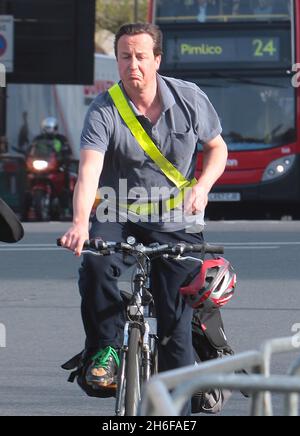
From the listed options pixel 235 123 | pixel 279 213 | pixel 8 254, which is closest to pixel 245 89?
pixel 235 123

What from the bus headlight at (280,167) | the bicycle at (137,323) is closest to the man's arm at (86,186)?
the bicycle at (137,323)

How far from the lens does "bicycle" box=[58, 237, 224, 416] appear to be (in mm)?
5637

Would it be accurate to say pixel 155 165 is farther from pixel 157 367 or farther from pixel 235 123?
pixel 235 123

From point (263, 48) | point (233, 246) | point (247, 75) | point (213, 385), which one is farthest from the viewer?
point (247, 75)

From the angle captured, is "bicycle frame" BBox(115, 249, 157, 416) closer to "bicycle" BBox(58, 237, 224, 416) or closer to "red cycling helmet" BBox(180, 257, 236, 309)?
"bicycle" BBox(58, 237, 224, 416)

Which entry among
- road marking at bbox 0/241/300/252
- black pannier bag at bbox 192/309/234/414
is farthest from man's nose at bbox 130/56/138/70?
road marking at bbox 0/241/300/252

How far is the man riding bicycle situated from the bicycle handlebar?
0.60 ft

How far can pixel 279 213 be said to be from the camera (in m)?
25.4

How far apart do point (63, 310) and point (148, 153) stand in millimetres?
6180

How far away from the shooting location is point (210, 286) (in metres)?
5.90

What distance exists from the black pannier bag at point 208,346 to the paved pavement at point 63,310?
88cm

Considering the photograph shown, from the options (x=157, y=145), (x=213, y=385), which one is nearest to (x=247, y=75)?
(x=157, y=145)

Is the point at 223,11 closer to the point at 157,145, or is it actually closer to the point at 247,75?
the point at 247,75
